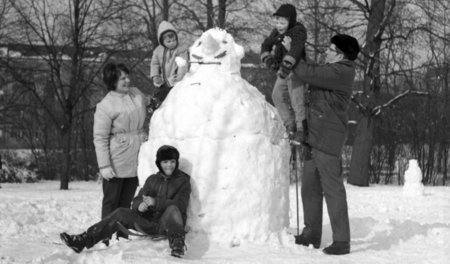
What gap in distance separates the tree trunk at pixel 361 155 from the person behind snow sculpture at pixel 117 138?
15.6m

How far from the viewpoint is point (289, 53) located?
5.36 metres

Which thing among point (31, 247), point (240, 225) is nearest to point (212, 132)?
point (240, 225)

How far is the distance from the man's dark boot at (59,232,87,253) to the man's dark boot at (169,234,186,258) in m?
0.67

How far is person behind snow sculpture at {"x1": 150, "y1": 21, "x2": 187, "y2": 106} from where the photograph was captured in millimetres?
6926

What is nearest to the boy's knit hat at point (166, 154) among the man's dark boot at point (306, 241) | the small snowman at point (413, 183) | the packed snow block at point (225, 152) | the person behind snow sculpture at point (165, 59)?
the packed snow block at point (225, 152)

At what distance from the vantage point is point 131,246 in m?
4.91

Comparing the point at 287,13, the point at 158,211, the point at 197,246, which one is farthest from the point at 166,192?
the point at 287,13

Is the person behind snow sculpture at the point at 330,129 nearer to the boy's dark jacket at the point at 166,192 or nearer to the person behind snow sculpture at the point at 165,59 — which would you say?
the boy's dark jacket at the point at 166,192

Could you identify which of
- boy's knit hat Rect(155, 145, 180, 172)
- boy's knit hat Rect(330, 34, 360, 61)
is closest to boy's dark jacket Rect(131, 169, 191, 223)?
boy's knit hat Rect(155, 145, 180, 172)

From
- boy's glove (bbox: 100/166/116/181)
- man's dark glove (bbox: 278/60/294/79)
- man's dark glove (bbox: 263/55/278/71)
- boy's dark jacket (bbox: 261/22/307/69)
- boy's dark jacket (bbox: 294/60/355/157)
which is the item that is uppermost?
boy's dark jacket (bbox: 261/22/307/69)

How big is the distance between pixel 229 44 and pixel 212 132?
103 centimetres

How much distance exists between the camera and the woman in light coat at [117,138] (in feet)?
→ 19.6

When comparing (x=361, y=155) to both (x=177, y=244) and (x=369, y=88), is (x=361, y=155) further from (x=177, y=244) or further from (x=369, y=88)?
(x=177, y=244)

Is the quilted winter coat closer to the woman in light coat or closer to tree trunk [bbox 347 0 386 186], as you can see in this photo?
the woman in light coat
